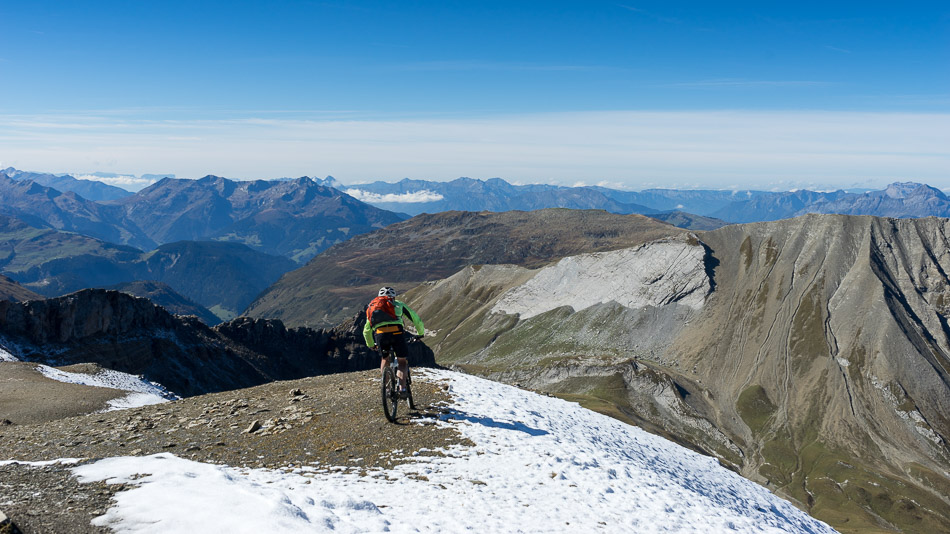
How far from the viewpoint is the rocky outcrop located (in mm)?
63812

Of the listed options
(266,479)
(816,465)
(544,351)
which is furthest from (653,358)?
(266,479)

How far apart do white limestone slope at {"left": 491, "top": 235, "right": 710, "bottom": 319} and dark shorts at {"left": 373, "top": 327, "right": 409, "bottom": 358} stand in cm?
14845

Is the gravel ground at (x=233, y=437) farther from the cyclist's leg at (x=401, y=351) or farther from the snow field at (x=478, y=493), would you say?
the cyclist's leg at (x=401, y=351)

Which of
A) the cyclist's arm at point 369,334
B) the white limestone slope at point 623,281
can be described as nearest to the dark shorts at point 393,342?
the cyclist's arm at point 369,334

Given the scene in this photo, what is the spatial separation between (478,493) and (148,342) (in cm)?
7662

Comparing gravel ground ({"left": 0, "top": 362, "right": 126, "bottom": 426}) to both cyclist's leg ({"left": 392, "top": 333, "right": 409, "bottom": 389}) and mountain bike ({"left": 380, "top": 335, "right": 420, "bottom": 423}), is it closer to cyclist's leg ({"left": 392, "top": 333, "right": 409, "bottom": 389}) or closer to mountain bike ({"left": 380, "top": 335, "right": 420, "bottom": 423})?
mountain bike ({"left": 380, "top": 335, "right": 420, "bottom": 423})

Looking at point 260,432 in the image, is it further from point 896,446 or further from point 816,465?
point 896,446

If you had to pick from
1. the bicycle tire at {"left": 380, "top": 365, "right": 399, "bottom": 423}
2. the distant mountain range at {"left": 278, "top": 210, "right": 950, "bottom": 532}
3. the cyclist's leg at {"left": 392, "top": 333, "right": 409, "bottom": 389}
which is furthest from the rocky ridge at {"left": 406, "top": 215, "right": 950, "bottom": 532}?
the cyclist's leg at {"left": 392, "top": 333, "right": 409, "bottom": 389}

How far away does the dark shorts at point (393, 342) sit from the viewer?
60.1 feet

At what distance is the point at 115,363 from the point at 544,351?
366 ft

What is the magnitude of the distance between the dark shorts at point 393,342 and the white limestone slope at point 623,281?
148447 millimetres

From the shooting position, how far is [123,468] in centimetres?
1284

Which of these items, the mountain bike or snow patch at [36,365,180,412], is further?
snow patch at [36,365,180,412]

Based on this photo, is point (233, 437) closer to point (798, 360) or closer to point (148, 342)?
point (148, 342)
